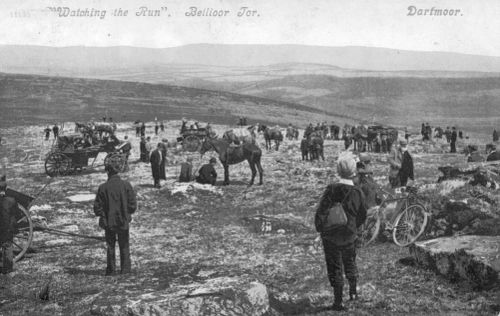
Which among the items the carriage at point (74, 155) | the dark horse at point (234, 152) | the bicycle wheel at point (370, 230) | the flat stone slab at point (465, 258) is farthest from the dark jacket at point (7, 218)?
the carriage at point (74, 155)

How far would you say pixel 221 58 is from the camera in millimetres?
114500

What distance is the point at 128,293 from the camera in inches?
216

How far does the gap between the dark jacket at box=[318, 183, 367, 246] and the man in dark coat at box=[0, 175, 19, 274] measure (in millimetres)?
4717

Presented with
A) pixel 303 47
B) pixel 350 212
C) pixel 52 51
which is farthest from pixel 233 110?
pixel 52 51

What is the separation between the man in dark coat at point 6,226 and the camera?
7134 millimetres

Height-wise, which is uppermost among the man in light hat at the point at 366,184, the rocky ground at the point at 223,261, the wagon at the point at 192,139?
the wagon at the point at 192,139

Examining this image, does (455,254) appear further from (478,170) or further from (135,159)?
(135,159)

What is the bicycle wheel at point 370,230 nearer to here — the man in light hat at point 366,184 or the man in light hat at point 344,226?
the man in light hat at point 366,184

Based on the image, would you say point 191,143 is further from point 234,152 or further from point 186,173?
point 186,173

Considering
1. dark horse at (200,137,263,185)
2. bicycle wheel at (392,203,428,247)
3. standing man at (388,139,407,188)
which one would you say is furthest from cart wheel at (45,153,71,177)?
bicycle wheel at (392,203,428,247)

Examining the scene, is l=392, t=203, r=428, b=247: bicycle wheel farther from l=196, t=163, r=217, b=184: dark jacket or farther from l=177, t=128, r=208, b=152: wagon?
l=177, t=128, r=208, b=152: wagon

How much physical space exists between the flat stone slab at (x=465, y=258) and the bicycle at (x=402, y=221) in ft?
3.67

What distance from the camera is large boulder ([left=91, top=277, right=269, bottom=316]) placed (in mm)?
5047

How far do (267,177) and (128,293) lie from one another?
10.9 meters
